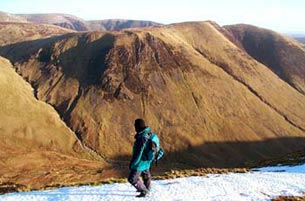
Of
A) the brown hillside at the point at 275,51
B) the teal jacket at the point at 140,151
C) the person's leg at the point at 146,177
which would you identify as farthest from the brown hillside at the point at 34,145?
the brown hillside at the point at 275,51

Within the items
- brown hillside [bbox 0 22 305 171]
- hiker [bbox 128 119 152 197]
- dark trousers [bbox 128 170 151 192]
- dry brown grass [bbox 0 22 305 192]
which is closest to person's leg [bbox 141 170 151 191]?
dark trousers [bbox 128 170 151 192]

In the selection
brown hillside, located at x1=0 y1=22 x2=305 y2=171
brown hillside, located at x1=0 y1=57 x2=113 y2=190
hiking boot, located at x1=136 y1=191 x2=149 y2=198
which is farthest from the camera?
brown hillside, located at x1=0 y1=22 x2=305 y2=171

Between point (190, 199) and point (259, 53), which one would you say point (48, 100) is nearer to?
point (259, 53)

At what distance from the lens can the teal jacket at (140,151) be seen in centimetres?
1320

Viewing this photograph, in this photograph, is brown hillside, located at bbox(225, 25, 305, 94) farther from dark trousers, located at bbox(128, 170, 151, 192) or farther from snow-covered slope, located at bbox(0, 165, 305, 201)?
dark trousers, located at bbox(128, 170, 151, 192)

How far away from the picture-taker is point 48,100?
10344 cm

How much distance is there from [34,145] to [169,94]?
36876 millimetres

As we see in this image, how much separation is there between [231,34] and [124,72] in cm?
6629

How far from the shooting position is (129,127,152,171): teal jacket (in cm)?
1320

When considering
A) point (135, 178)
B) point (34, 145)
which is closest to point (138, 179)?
point (135, 178)

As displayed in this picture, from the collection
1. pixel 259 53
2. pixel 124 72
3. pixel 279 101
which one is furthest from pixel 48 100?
pixel 259 53

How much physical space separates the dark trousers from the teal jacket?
0.61 ft

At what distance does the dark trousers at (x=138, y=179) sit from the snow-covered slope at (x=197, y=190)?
1.86ft

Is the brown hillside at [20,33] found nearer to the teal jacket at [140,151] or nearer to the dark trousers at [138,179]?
the dark trousers at [138,179]
